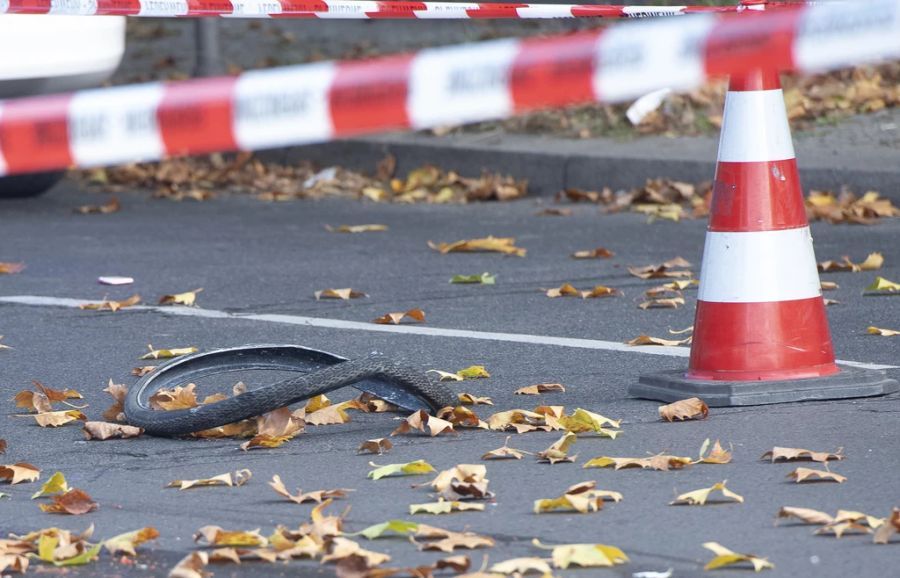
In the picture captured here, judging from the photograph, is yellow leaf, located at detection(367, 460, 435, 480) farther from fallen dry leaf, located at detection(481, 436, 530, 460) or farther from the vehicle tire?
the vehicle tire

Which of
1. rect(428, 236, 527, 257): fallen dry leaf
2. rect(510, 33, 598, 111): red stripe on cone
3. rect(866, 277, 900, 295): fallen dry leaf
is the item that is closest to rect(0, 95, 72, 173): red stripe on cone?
rect(510, 33, 598, 111): red stripe on cone

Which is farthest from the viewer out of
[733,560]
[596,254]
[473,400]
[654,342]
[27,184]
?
[27,184]

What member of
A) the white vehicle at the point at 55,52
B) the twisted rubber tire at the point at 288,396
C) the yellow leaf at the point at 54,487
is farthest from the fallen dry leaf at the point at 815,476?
the white vehicle at the point at 55,52

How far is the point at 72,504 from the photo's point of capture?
394 cm

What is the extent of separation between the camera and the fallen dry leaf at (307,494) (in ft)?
12.9

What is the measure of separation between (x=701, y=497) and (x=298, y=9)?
3.25 meters

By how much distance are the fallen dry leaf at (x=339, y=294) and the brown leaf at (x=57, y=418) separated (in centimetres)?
201

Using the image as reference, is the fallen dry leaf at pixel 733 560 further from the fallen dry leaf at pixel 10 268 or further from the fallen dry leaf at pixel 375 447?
the fallen dry leaf at pixel 10 268

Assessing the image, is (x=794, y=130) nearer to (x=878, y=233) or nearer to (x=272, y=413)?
(x=878, y=233)

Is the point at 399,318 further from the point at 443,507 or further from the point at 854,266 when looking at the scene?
the point at 443,507

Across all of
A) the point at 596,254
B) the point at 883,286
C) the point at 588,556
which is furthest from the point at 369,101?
the point at 596,254

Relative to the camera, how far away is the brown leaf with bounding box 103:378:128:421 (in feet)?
16.0

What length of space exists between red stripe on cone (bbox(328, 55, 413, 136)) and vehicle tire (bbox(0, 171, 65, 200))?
22.2ft

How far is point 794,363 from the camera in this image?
15.9ft
